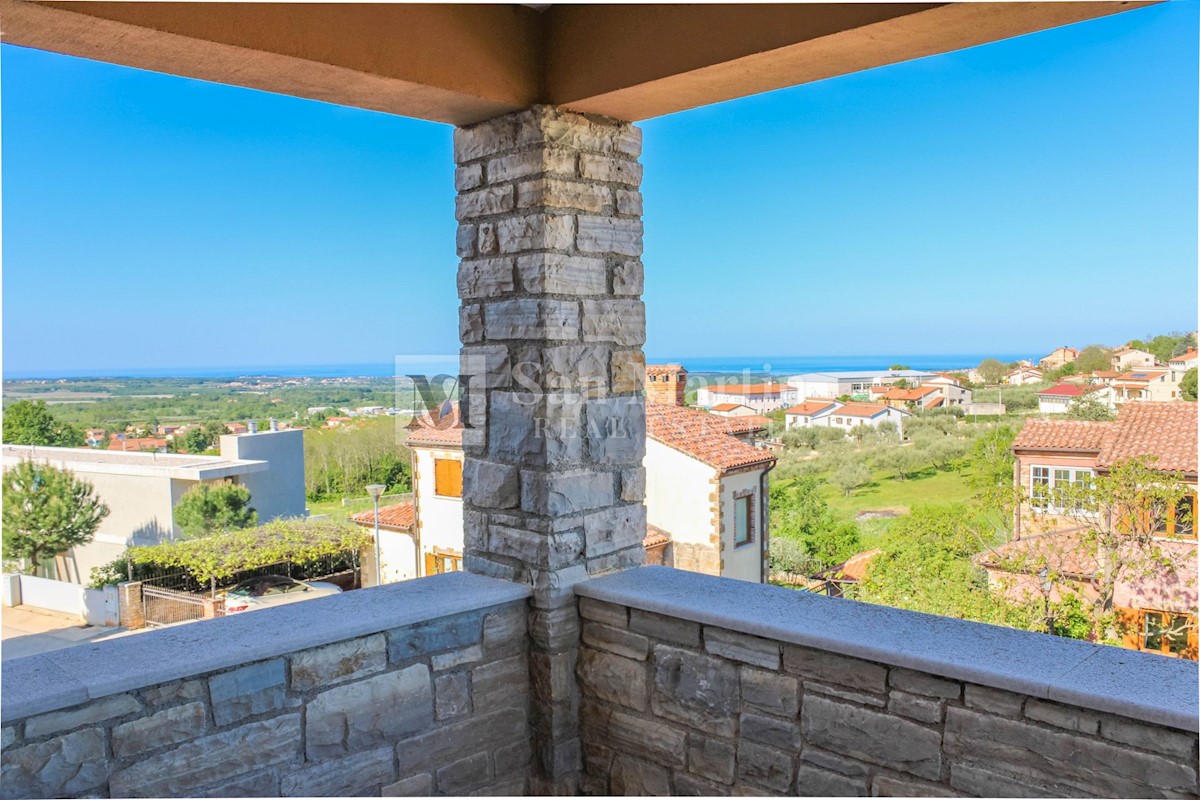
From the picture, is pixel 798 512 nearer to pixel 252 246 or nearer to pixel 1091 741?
pixel 1091 741

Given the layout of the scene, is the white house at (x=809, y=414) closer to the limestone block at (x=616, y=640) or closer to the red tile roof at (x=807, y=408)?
the red tile roof at (x=807, y=408)

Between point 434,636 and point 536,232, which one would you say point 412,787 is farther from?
point 536,232

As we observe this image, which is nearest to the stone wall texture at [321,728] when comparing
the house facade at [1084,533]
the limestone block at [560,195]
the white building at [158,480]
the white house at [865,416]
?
the limestone block at [560,195]

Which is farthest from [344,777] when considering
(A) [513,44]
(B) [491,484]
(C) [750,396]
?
(C) [750,396]

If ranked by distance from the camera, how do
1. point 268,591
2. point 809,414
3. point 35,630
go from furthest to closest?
point 35,630 < point 268,591 < point 809,414

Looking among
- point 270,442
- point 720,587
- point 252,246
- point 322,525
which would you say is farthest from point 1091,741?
point 252,246

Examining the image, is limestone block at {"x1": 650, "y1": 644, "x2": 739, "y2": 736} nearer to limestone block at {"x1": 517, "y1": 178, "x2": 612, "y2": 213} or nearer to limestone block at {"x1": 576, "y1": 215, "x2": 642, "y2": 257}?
limestone block at {"x1": 576, "y1": 215, "x2": 642, "y2": 257}
